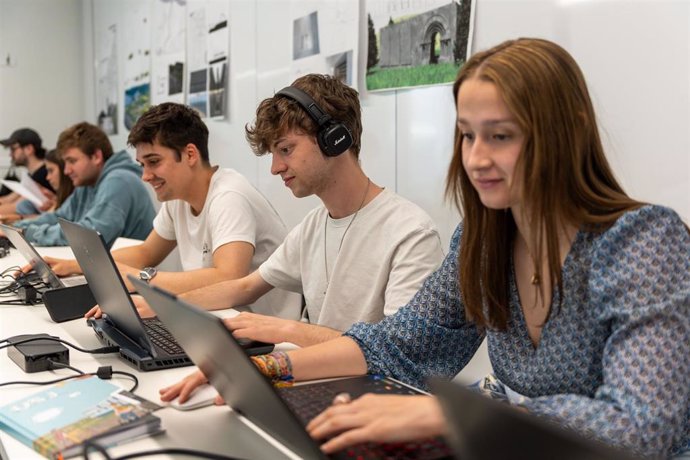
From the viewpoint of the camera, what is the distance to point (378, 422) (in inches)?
30.4

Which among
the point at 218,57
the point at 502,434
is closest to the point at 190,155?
the point at 218,57

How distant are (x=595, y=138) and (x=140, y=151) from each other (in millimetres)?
1647

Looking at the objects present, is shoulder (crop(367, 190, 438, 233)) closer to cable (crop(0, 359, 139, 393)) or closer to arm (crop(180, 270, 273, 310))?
arm (crop(180, 270, 273, 310))

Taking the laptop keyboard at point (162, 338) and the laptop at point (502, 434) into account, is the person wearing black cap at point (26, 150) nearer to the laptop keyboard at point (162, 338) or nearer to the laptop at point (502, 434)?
the laptop keyboard at point (162, 338)

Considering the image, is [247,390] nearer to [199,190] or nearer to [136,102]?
[199,190]

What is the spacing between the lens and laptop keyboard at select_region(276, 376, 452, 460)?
0.78 metres

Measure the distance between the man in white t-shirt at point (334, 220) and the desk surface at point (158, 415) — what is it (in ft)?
1.14

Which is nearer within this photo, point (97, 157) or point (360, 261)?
point (360, 261)

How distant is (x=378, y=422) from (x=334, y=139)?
2.99 feet

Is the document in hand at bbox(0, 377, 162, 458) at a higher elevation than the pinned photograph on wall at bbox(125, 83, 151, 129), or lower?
lower

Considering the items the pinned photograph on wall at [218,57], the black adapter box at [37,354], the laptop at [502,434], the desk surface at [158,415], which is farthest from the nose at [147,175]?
the laptop at [502,434]

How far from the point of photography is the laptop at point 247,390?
75 cm

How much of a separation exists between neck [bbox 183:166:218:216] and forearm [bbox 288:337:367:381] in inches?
46.7

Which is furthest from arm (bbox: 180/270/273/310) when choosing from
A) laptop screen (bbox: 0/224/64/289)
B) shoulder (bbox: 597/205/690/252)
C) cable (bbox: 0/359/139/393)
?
shoulder (bbox: 597/205/690/252)
